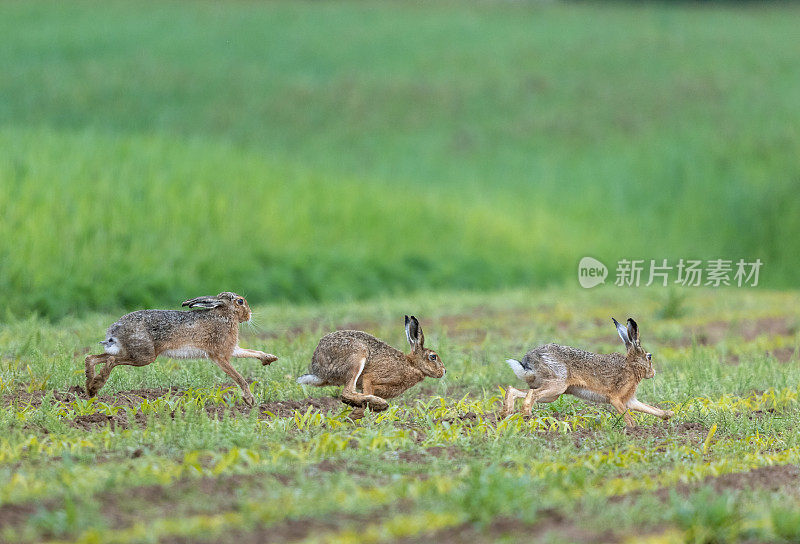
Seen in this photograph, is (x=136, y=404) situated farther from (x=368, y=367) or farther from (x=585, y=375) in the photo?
(x=585, y=375)

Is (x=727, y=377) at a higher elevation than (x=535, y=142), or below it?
below

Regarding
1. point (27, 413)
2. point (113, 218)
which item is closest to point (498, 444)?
point (27, 413)

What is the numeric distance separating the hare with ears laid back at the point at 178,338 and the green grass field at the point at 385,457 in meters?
0.26

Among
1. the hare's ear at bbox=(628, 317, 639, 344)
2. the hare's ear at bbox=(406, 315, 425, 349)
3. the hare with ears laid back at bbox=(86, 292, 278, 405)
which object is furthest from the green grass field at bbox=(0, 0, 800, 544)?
the hare's ear at bbox=(628, 317, 639, 344)

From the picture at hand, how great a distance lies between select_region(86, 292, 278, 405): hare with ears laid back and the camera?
714 centimetres

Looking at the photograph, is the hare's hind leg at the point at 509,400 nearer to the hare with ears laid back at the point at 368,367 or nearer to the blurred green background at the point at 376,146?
the hare with ears laid back at the point at 368,367

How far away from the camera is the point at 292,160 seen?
20984 mm

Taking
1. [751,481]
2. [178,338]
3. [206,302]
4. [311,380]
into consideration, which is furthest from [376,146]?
[751,481]

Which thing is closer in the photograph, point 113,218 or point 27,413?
point 27,413

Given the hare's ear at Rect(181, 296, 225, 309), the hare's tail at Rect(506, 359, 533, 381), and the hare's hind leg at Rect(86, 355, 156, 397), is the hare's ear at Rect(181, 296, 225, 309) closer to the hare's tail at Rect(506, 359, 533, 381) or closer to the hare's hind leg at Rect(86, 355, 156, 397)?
the hare's hind leg at Rect(86, 355, 156, 397)

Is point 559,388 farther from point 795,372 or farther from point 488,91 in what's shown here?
point 488,91

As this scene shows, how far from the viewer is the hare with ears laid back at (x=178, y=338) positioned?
23.4ft

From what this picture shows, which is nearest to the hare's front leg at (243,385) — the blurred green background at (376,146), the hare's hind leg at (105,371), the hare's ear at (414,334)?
the hare's hind leg at (105,371)

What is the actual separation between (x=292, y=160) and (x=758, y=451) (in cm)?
1521
